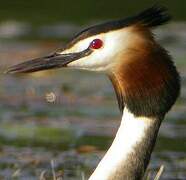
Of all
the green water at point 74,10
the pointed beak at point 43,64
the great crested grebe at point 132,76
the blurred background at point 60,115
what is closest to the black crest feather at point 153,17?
the great crested grebe at point 132,76

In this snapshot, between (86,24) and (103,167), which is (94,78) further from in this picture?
(103,167)

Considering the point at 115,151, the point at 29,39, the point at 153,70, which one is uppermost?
the point at 153,70

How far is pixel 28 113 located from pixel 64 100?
0.99 m

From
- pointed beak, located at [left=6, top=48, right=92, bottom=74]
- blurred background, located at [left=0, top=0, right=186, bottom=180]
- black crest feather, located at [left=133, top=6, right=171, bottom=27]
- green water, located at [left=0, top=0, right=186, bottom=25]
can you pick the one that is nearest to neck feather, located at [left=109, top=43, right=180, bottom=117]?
black crest feather, located at [left=133, top=6, right=171, bottom=27]

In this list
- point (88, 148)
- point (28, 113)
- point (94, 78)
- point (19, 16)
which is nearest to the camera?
point (88, 148)

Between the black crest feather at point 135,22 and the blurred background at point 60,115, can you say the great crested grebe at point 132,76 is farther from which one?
the blurred background at point 60,115

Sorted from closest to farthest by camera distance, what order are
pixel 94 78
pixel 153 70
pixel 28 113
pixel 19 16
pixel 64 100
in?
1. pixel 153 70
2. pixel 28 113
3. pixel 64 100
4. pixel 94 78
5. pixel 19 16

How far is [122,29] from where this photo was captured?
7477 mm

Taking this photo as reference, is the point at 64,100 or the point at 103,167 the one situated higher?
the point at 103,167

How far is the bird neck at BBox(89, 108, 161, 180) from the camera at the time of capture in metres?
7.43

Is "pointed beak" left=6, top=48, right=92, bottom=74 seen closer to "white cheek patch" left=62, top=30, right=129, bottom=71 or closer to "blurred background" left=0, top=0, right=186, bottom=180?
"white cheek patch" left=62, top=30, right=129, bottom=71

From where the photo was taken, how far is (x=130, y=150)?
24.6 ft

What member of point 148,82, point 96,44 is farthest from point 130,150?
point 96,44

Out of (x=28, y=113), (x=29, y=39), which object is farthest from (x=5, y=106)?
(x=29, y=39)
